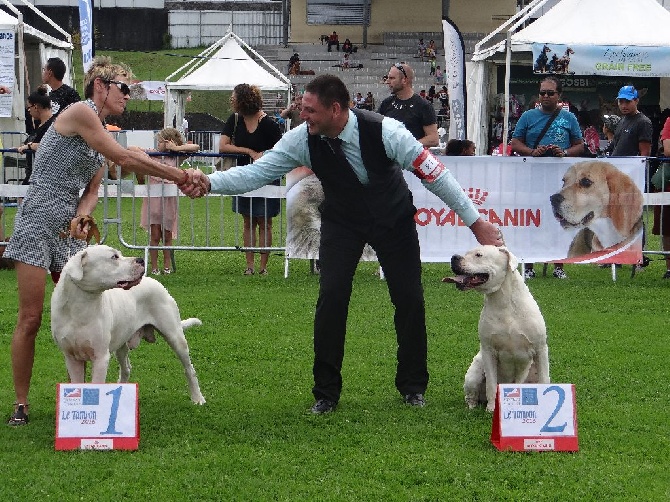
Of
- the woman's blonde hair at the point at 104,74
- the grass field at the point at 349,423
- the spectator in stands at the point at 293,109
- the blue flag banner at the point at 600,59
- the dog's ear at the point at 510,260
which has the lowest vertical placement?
the grass field at the point at 349,423

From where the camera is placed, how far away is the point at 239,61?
26781mm

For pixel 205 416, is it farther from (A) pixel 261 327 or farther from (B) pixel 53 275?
(A) pixel 261 327

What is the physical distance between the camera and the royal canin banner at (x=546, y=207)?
1059 centimetres

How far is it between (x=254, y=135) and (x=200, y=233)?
315cm

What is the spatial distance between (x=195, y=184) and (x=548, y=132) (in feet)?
19.2

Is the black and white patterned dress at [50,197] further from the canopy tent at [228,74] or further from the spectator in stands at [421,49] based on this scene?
the spectator in stands at [421,49]

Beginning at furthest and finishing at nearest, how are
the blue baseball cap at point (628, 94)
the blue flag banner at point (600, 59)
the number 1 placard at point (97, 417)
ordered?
the blue flag banner at point (600, 59) < the blue baseball cap at point (628, 94) < the number 1 placard at point (97, 417)

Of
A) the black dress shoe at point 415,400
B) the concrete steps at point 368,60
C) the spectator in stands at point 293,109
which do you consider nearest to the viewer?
the black dress shoe at point 415,400

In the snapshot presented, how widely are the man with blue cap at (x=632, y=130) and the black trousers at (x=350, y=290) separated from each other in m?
6.32

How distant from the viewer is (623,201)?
10.7 meters

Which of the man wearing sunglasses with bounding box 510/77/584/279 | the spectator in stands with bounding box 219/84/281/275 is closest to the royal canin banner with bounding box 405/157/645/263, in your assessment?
the man wearing sunglasses with bounding box 510/77/584/279

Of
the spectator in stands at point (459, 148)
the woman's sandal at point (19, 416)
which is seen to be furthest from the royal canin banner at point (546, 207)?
the woman's sandal at point (19, 416)

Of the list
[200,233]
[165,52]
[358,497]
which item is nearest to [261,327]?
[358,497]

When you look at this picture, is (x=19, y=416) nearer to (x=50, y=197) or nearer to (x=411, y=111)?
(x=50, y=197)
